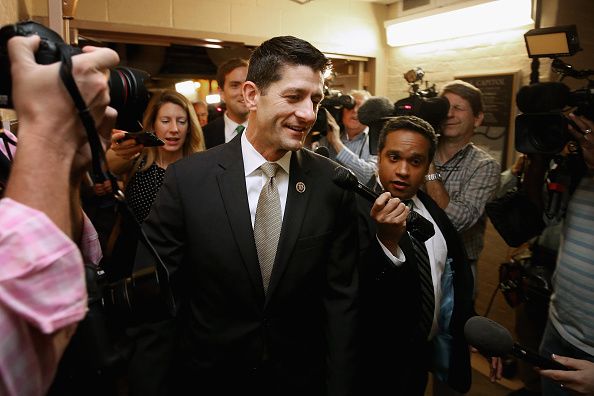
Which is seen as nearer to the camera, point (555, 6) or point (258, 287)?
point (258, 287)

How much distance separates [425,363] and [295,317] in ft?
2.29

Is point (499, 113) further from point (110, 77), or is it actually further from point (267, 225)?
point (110, 77)

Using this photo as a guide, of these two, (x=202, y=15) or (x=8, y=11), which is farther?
(x=202, y=15)

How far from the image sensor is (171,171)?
1.34 m

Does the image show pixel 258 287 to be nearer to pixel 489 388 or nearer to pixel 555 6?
pixel 489 388

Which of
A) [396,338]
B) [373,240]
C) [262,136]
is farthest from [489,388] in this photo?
[262,136]

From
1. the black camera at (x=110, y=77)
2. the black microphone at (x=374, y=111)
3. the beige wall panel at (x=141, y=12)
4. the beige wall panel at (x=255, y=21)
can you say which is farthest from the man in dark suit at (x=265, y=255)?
the beige wall panel at (x=255, y=21)

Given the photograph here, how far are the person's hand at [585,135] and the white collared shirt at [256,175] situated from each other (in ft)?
3.56

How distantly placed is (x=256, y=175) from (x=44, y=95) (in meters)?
0.84

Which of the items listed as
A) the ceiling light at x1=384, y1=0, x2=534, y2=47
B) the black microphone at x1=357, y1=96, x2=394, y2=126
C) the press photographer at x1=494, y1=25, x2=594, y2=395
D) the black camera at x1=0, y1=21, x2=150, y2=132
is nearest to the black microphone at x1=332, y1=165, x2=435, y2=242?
the black camera at x1=0, y1=21, x2=150, y2=132

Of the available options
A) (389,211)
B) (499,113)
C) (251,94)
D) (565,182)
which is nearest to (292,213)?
(389,211)

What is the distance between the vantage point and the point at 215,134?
290cm

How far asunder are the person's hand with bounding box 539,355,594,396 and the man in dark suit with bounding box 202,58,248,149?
2183mm

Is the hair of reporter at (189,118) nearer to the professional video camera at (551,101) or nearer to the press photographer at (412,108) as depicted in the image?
the press photographer at (412,108)
